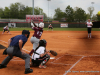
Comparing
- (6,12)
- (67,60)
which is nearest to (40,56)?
(67,60)

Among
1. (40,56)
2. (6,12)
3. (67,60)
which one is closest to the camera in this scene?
(40,56)

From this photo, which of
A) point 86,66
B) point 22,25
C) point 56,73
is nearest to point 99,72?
point 86,66

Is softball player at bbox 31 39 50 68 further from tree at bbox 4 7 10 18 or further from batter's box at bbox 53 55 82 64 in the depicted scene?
tree at bbox 4 7 10 18

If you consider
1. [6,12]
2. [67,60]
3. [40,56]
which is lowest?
[67,60]

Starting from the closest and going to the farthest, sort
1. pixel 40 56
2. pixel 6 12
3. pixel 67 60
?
pixel 40 56 → pixel 67 60 → pixel 6 12

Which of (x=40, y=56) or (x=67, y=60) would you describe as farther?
(x=67, y=60)

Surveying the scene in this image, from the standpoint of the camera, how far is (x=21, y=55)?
13.8ft

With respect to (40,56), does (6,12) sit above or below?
above

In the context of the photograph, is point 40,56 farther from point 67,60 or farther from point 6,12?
point 6,12

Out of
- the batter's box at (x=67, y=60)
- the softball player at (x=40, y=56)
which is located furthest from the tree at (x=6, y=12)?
the softball player at (x=40, y=56)

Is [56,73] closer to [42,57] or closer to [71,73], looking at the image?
[71,73]

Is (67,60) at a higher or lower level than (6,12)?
lower

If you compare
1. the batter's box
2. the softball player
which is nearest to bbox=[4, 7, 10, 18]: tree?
the batter's box

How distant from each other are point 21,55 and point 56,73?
4.07 ft
